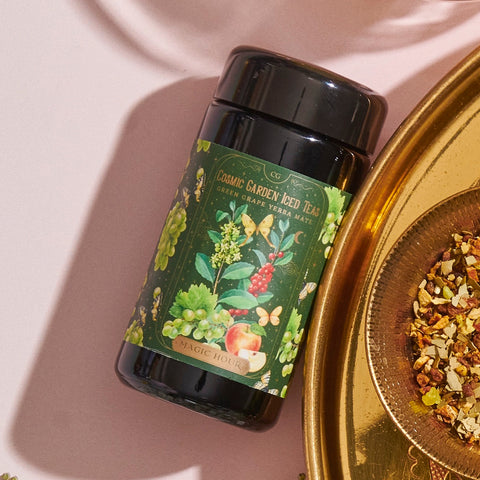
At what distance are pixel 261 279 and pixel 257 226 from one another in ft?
Answer: 0.15

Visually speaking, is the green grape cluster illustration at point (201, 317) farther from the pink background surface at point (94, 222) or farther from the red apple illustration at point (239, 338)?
A: the pink background surface at point (94, 222)

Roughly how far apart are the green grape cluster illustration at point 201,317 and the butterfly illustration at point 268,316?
0.02m

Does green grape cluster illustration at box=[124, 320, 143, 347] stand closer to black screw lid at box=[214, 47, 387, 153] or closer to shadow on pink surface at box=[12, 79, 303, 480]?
shadow on pink surface at box=[12, 79, 303, 480]

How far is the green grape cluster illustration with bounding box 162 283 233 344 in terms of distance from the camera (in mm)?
626

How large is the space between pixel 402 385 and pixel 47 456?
0.35m

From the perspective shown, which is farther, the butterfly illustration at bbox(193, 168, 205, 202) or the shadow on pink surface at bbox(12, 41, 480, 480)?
the shadow on pink surface at bbox(12, 41, 480, 480)

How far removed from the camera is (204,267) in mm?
629

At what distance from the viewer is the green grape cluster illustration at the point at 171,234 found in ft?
2.12

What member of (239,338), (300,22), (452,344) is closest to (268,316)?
(239,338)

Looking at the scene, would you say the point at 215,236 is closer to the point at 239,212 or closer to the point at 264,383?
the point at 239,212

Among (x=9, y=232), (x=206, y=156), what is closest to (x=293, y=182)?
(x=206, y=156)

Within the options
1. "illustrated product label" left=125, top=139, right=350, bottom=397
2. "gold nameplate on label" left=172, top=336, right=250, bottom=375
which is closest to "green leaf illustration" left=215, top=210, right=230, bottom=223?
"illustrated product label" left=125, top=139, right=350, bottom=397

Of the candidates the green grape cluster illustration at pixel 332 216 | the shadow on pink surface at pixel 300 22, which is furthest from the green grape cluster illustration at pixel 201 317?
the shadow on pink surface at pixel 300 22

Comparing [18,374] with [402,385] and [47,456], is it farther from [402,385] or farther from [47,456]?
[402,385]
